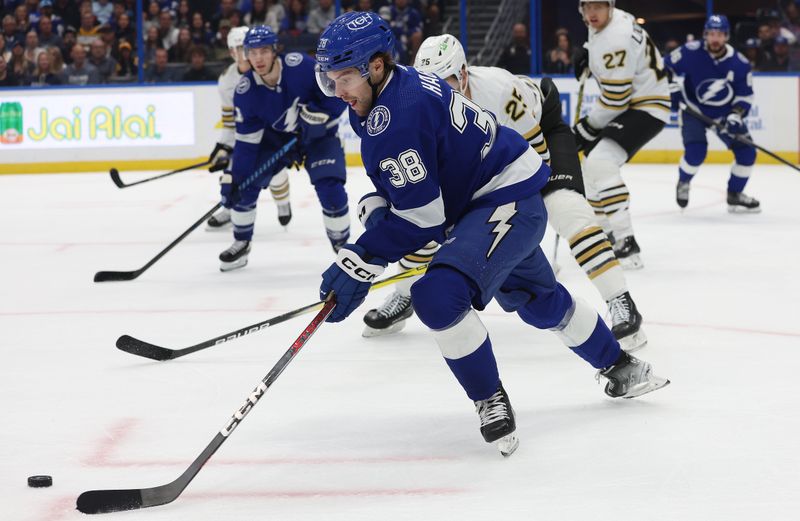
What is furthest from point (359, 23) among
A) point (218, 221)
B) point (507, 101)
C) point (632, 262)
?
point (218, 221)

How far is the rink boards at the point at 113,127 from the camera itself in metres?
9.17

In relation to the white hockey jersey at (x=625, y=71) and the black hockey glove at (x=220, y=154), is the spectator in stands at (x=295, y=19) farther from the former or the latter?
the white hockey jersey at (x=625, y=71)

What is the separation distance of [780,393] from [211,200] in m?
5.28

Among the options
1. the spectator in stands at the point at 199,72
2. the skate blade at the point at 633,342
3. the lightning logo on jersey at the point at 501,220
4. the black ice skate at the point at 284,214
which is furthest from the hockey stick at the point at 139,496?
the spectator in stands at the point at 199,72

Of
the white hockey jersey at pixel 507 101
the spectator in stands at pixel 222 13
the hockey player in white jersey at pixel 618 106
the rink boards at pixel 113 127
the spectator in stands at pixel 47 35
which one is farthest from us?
the spectator in stands at pixel 222 13

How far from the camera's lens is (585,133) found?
15.5ft

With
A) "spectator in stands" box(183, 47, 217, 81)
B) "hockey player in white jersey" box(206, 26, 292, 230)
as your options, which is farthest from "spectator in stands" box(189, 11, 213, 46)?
"hockey player in white jersey" box(206, 26, 292, 230)

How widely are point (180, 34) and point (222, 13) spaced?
1.44 ft

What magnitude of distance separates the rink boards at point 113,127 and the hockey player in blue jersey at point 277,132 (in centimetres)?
423

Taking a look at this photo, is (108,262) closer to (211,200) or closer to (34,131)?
(211,200)

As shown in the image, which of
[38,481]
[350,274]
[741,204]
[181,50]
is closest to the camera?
[38,481]

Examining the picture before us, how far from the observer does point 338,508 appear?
2.07m

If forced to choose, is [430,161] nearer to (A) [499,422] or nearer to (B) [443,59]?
(A) [499,422]

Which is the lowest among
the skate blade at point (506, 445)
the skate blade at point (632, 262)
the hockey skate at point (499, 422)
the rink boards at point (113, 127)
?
the rink boards at point (113, 127)
